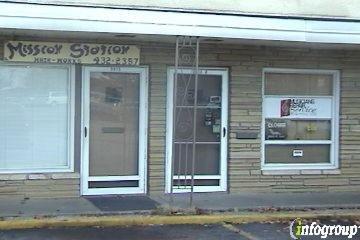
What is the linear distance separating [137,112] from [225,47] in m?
1.97

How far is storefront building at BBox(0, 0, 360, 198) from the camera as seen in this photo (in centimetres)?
1020

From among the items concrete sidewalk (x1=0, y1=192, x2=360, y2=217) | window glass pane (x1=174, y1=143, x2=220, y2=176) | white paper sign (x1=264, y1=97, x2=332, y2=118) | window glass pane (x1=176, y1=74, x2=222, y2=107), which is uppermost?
window glass pane (x1=176, y1=74, x2=222, y2=107)

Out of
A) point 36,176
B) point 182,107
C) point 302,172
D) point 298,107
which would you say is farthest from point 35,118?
point 302,172

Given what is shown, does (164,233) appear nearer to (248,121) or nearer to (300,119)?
(248,121)

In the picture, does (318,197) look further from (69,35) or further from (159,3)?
(69,35)

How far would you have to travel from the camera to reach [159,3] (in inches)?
408

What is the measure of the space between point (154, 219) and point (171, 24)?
296 cm

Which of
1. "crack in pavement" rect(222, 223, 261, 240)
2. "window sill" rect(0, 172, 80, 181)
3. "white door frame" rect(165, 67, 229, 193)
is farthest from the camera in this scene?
"white door frame" rect(165, 67, 229, 193)

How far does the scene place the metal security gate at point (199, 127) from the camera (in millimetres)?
11023

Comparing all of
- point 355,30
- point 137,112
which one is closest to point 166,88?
point 137,112

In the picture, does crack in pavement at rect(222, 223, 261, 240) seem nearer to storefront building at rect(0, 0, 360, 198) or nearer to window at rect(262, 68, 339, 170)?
storefront building at rect(0, 0, 360, 198)

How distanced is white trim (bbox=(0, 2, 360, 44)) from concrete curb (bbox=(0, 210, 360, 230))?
2.77 m

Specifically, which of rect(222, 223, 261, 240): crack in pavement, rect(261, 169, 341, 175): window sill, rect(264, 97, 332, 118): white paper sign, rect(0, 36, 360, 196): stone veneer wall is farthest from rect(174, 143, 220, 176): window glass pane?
rect(222, 223, 261, 240): crack in pavement

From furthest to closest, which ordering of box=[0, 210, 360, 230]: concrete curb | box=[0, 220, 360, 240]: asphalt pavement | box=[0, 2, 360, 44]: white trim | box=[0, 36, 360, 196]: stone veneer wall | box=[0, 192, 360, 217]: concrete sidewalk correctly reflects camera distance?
box=[0, 36, 360, 196]: stone veneer wall, box=[0, 192, 360, 217]: concrete sidewalk, box=[0, 2, 360, 44]: white trim, box=[0, 210, 360, 230]: concrete curb, box=[0, 220, 360, 240]: asphalt pavement
